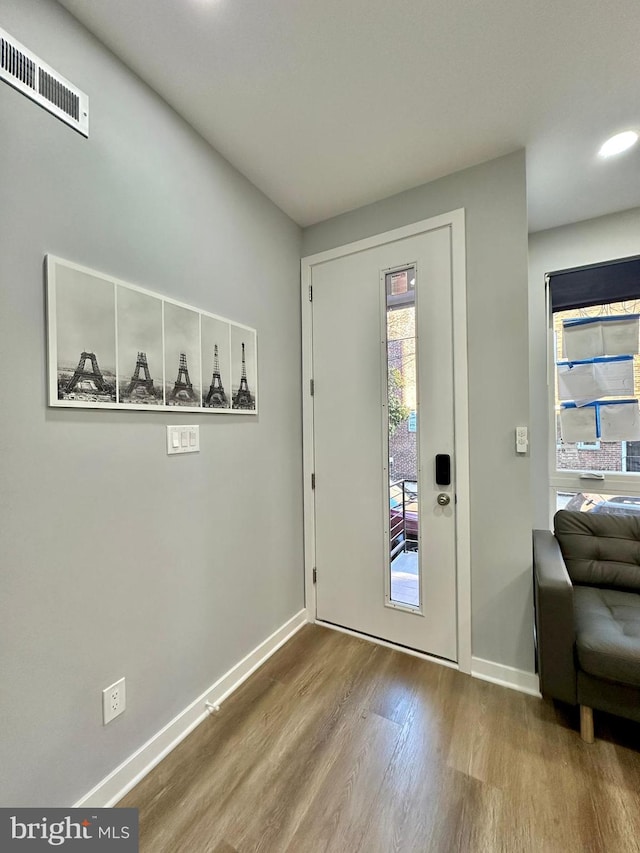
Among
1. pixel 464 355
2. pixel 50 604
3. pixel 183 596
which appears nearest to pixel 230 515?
pixel 183 596

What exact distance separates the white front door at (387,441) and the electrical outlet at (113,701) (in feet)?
4.42

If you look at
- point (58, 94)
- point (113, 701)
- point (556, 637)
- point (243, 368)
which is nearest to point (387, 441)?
point (243, 368)

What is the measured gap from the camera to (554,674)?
4.94 feet

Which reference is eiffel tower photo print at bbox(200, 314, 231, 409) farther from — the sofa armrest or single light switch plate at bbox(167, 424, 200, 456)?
the sofa armrest

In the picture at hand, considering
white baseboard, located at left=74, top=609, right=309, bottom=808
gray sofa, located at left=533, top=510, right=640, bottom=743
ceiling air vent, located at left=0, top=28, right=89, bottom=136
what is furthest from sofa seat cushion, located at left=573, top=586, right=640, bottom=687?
ceiling air vent, located at left=0, top=28, right=89, bottom=136

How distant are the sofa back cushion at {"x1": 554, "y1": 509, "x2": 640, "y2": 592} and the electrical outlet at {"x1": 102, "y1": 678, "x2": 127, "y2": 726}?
2283 mm

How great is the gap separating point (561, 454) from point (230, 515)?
90.9 inches

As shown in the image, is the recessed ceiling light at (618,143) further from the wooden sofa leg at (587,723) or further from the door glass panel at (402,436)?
the wooden sofa leg at (587,723)

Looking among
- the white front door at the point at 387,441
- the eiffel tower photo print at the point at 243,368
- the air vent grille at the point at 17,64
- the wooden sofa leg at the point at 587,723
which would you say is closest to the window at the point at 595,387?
the white front door at the point at 387,441

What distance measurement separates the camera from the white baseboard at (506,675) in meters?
1.76

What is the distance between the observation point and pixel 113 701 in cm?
128

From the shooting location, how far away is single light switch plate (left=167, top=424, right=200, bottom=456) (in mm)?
Answer: 1533

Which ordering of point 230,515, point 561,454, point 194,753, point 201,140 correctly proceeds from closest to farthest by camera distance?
1. point 194,753
2. point 201,140
3. point 230,515
4. point 561,454

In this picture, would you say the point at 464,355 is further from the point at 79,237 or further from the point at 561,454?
the point at 79,237
